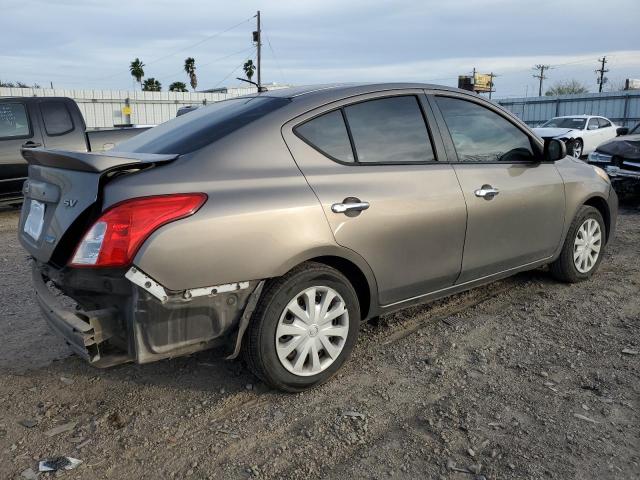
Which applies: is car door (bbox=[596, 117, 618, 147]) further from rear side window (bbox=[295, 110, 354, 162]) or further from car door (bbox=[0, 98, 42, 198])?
rear side window (bbox=[295, 110, 354, 162])

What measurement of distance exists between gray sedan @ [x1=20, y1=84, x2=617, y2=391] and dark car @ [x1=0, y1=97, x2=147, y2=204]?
19.8ft

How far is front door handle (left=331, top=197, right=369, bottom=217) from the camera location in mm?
2988

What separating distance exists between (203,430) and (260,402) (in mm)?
362

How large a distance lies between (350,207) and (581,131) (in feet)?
60.4

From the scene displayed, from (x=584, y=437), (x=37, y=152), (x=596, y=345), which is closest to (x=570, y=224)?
(x=596, y=345)

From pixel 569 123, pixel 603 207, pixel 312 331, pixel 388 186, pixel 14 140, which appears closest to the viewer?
pixel 312 331

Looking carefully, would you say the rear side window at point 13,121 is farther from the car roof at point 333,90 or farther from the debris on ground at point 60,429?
the debris on ground at point 60,429

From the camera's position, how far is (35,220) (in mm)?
3031

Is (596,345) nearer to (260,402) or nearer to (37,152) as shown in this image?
(260,402)

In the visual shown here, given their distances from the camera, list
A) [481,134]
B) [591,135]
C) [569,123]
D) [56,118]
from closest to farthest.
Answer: [481,134]
[56,118]
[591,135]
[569,123]

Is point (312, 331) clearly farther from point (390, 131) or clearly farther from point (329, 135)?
point (390, 131)

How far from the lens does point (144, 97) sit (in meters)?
27.1

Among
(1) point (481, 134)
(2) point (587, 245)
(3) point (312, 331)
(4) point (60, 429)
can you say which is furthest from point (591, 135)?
(4) point (60, 429)

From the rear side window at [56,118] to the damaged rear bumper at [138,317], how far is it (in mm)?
7014
